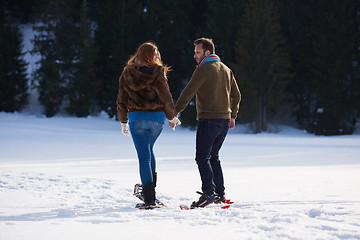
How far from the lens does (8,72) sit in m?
31.3

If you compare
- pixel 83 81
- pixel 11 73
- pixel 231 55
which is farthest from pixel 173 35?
pixel 11 73

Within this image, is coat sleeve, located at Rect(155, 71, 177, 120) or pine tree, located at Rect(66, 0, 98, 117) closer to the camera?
coat sleeve, located at Rect(155, 71, 177, 120)

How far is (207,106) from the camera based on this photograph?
4.79m

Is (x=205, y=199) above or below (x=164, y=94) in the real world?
below

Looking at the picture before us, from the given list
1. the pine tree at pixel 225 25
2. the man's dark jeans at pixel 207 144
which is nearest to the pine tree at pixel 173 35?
the pine tree at pixel 225 25

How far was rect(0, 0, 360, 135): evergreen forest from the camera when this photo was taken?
24938mm

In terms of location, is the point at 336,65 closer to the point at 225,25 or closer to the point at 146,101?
the point at 225,25

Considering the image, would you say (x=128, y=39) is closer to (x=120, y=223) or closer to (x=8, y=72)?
(x=8, y=72)

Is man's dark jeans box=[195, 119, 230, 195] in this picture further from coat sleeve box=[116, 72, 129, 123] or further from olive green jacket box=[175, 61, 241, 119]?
coat sleeve box=[116, 72, 129, 123]

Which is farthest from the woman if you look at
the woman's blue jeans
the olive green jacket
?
the olive green jacket

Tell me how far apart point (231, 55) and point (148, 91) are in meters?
23.5

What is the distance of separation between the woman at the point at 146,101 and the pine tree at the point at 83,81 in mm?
26529

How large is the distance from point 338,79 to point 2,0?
29133 mm

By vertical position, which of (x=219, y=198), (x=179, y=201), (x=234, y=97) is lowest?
(x=179, y=201)
